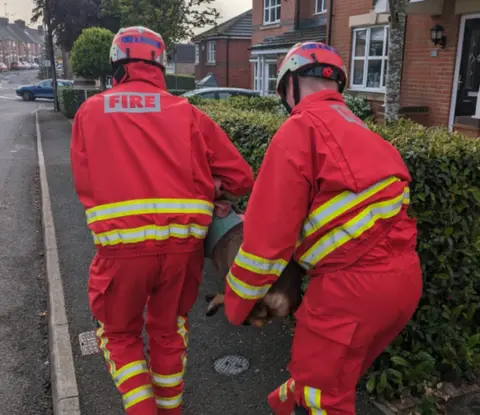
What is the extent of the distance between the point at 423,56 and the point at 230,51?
2225cm

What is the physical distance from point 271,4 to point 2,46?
9679cm

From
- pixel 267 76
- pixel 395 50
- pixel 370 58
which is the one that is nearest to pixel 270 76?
pixel 267 76

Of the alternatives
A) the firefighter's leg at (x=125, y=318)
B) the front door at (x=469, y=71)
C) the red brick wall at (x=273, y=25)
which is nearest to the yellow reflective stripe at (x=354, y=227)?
the firefighter's leg at (x=125, y=318)

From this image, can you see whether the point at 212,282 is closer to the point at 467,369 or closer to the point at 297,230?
the point at 467,369

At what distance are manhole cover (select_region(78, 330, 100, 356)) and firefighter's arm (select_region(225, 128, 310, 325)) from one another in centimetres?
205

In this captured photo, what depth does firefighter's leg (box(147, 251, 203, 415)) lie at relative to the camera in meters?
2.66

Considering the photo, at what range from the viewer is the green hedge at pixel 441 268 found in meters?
3.06

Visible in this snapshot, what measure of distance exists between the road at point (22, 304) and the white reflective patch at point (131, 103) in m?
2.05

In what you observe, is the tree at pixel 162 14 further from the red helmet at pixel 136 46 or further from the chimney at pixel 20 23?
the chimney at pixel 20 23

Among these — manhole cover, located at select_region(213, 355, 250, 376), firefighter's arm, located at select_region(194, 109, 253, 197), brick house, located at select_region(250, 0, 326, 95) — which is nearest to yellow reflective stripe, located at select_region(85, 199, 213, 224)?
firefighter's arm, located at select_region(194, 109, 253, 197)

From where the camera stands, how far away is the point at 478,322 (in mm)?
3535

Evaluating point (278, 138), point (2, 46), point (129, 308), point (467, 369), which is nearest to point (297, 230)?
point (278, 138)

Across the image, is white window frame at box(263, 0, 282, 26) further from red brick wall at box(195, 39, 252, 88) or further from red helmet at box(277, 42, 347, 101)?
red helmet at box(277, 42, 347, 101)

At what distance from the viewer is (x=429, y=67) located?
11359 millimetres
